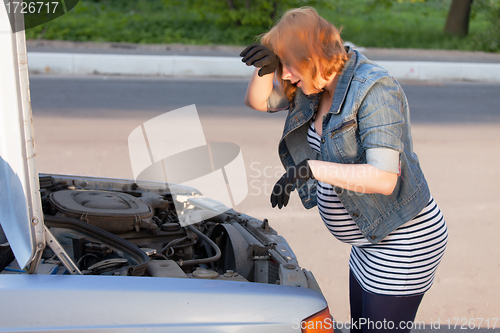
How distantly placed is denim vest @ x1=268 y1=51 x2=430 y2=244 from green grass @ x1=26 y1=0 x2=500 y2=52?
16.6 metres

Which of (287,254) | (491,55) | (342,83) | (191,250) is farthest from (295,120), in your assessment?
(491,55)

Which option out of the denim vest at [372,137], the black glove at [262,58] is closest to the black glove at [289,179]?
the denim vest at [372,137]

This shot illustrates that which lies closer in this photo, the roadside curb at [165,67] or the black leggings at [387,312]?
the black leggings at [387,312]

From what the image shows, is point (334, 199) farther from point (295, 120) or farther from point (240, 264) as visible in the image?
point (240, 264)

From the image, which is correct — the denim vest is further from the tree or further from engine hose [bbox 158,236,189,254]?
the tree

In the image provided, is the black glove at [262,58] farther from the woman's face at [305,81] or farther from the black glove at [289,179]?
the black glove at [289,179]

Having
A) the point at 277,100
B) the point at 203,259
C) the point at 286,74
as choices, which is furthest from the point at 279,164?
the point at 286,74

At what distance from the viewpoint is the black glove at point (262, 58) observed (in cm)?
203

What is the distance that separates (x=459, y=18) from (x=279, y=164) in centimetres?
1898

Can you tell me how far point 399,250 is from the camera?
78.6 inches

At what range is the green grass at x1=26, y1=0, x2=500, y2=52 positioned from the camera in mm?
18531

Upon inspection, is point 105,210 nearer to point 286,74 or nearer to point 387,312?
point 286,74

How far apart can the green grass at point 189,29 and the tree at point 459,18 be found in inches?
17.0

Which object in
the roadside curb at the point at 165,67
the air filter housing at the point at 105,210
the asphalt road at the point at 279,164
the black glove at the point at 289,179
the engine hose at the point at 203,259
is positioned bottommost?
the asphalt road at the point at 279,164
